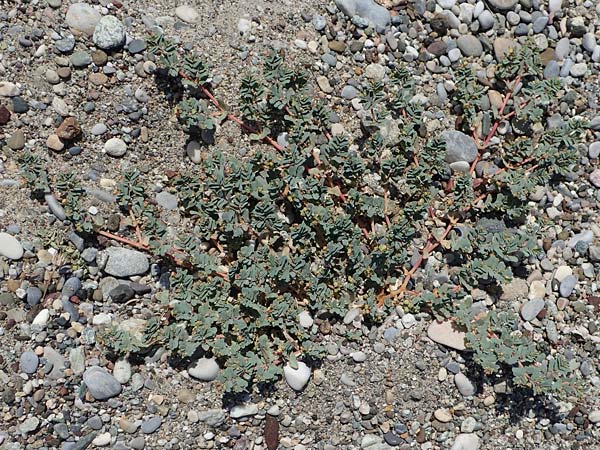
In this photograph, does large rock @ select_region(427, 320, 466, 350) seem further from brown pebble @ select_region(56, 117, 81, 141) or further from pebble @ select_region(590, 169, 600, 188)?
brown pebble @ select_region(56, 117, 81, 141)

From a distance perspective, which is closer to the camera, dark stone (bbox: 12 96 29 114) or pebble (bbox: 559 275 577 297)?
dark stone (bbox: 12 96 29 114)

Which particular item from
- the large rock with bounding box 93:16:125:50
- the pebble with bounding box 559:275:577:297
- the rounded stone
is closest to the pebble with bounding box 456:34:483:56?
the rounded stone

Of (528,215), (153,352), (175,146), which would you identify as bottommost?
(153,352)

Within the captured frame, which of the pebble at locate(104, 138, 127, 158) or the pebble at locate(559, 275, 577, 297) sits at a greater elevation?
the pebble at locate(559, 275, 577, 297)

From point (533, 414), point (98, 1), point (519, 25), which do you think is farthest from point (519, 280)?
point (98, 1)

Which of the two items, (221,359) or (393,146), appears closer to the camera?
(221,359)

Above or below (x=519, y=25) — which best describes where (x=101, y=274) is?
below

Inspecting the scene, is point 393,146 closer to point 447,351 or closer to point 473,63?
point 473,63

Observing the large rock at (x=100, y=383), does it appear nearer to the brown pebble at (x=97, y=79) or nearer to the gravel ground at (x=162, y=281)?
the gravel ground at (x=162, y=281)
